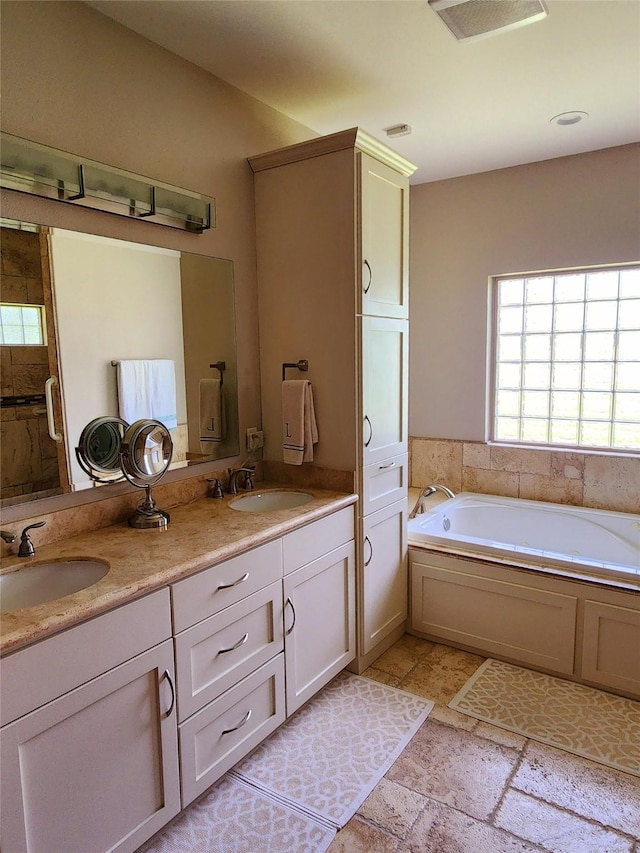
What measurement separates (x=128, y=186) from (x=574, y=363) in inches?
111

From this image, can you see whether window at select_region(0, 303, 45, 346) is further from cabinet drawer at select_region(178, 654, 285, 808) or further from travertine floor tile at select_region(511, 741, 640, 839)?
travertine floor tile at select_region(511, 741, 640, 839)

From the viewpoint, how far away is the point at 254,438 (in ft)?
8.57

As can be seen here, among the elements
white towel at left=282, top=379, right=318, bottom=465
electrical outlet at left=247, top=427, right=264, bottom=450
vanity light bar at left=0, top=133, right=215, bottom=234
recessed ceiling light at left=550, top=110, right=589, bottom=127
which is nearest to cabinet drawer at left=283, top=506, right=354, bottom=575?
white towel at left=282, top=379, right=318, bottom=465

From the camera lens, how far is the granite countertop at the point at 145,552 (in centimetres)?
126

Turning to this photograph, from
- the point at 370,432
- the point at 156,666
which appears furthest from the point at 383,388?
the point at 156,666

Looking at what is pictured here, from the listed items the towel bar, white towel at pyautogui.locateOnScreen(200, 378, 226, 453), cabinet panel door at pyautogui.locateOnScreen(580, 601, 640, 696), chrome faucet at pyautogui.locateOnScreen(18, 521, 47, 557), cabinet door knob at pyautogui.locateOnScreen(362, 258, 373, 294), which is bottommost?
cabinet panel door at pyautogui.locateOnScreen(580, 601, 640, 696)

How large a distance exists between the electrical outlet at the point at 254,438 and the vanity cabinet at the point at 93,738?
1.15m

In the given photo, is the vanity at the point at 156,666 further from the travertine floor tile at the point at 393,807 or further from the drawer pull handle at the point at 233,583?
the travertine floor tile at the point at 393,807

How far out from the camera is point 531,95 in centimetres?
249

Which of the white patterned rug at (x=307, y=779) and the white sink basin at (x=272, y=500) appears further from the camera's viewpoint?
the white sink basin at (x=272, y=500)

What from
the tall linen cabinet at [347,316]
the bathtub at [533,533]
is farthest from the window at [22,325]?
the bathtub at [533,533]

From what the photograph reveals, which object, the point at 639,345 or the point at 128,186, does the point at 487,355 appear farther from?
the point at 128,186

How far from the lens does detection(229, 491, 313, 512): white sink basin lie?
2.41 m

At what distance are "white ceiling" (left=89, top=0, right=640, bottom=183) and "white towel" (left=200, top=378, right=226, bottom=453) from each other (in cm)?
130
